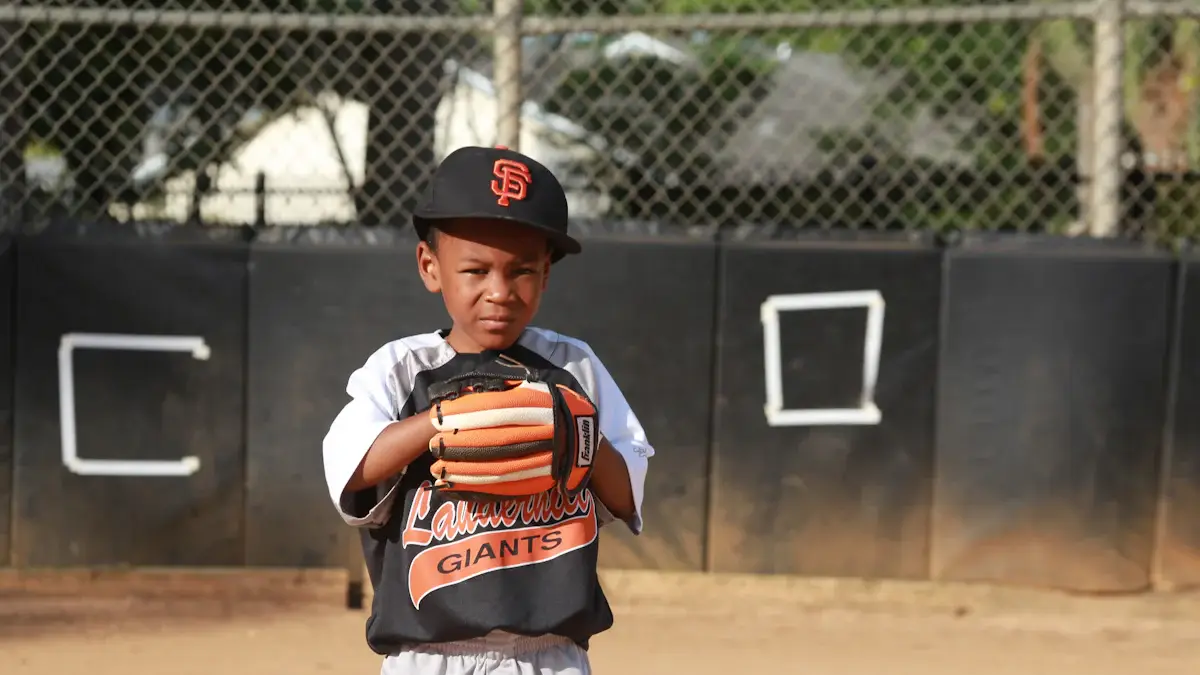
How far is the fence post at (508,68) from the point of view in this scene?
4883mm

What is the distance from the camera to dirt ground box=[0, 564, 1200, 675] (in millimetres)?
4258

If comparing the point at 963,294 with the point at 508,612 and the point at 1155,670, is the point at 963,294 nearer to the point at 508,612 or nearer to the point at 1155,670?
the point at 1155,670

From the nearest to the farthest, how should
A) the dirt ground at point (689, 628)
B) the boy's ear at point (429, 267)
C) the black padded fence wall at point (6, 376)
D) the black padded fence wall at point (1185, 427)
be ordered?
1. the boy's ear at point (429, 267)
2. the dirt ground at point (689, 628)
3. the black padded fence wall at point (6, 376)
4. the black padded fence wall at point (1185, 427)

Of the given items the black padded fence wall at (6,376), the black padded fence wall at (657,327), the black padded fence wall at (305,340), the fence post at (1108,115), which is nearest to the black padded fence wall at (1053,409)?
the fence post at (1108,115)

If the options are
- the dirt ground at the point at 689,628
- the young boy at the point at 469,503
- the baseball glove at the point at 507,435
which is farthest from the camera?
the dirt ground at the point at 689,628

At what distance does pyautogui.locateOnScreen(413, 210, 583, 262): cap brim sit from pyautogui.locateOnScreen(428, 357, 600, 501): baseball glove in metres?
0.22

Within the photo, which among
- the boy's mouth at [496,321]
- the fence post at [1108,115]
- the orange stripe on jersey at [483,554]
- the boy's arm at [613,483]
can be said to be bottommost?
the orange stripe on jersey at [483,554]

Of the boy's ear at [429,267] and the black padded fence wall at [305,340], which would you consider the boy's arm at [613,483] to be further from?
the black padded fence wall at [305,340]

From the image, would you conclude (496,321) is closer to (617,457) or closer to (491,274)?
(491,274)

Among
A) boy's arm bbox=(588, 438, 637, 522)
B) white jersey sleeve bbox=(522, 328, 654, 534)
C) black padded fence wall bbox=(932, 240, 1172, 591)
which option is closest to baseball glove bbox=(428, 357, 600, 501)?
boy's arm bbox=(588, 438, 637, 522)

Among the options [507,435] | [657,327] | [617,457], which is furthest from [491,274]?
[657,327]

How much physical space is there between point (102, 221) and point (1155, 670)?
4.03 meters

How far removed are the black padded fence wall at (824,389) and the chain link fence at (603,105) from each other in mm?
503

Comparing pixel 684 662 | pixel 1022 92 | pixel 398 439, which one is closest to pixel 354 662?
pixel 684 662
